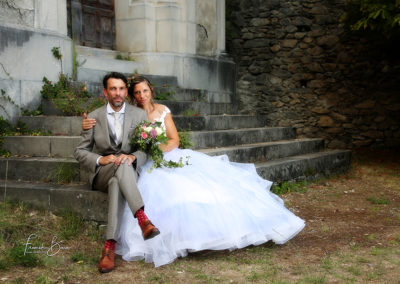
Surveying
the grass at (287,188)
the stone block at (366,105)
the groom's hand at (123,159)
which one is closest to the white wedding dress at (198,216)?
the groom's hand at (123,159)

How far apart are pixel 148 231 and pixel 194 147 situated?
2.62 metres

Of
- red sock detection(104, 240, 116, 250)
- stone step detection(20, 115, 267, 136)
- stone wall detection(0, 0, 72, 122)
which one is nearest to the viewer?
red sock detection(104, 240, 116, 250)

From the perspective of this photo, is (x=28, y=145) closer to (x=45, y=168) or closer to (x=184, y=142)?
(x=45, y=168)

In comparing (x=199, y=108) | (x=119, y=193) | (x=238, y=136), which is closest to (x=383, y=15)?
(x=238, y=136)

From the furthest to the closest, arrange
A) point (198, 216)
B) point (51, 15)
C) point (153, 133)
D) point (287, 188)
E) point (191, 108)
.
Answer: point (191, 108) → point (287, 188) → point (51, 15) → point (153, 133) → point (198, 216)

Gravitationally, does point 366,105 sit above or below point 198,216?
above

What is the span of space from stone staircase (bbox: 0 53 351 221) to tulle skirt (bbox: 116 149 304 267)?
0.58 meters

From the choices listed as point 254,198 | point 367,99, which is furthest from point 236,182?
point 367,99

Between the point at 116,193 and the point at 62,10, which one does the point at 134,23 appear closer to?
the point at 62,10

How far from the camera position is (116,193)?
3.69 meters

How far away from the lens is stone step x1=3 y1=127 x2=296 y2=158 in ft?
16.8

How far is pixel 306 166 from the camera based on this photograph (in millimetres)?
7070

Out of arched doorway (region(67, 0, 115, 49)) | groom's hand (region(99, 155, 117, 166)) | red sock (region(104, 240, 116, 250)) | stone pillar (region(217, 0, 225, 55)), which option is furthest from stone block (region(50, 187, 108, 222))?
stone pillar (region(217, 0, 225, 55))

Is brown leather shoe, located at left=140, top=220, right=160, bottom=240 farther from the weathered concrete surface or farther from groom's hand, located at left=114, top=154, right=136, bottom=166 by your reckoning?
the weathered concrete surface
